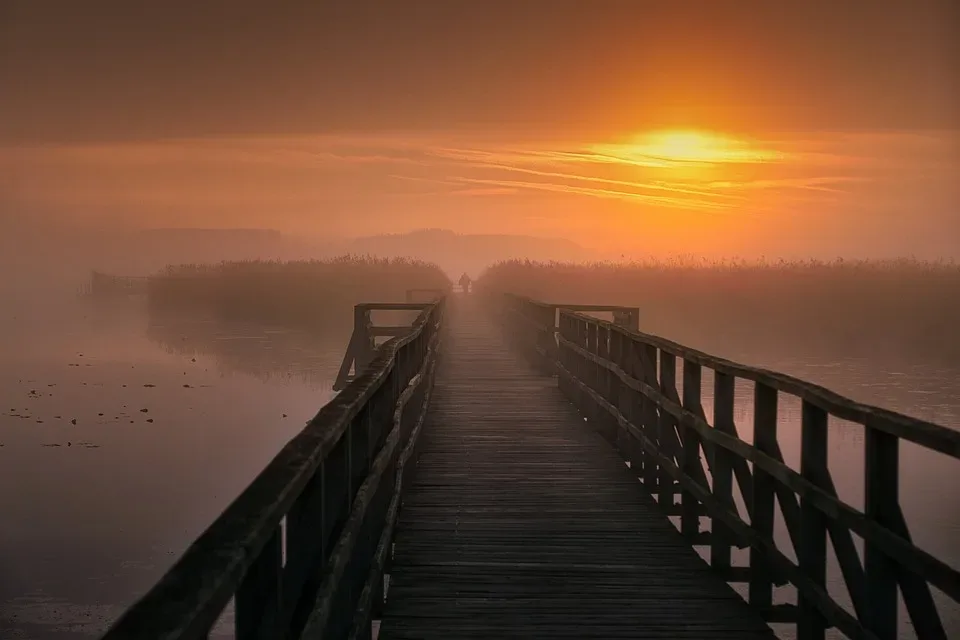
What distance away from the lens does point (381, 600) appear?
5.36 metres

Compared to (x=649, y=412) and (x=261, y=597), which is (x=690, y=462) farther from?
(x=261, y=597)

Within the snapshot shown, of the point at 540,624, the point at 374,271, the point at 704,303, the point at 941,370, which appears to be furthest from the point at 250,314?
the point at 540,624

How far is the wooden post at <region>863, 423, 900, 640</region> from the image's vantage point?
3557 millimetres

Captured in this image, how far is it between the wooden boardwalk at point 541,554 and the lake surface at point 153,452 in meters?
4.19

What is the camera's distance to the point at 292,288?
2365 inches

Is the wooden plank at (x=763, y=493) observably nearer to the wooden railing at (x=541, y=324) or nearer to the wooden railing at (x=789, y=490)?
the wooden railing at (x=789, y=490)

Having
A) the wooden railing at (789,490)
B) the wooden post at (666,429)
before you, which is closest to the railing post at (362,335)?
the wooden railing at (789,490)

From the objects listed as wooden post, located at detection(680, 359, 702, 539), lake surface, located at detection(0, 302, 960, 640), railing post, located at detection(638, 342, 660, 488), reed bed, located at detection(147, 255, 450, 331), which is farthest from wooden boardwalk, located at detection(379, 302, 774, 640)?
reed bed, located at detection(147, 255, 450, 331)

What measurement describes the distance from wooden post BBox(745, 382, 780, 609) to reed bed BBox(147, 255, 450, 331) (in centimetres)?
4359

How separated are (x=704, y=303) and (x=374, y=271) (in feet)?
78.1

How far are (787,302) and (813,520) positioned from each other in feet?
147

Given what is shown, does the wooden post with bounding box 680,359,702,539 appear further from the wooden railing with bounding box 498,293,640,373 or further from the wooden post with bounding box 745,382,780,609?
the wooden railing with bounding box 498,293,640,373

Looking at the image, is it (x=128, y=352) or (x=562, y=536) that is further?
(x=128, y=352)

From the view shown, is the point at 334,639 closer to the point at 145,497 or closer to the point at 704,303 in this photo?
the point at 145,497
